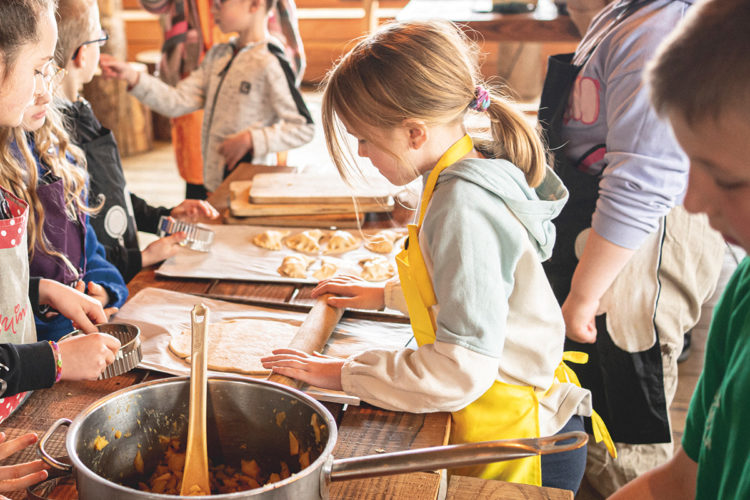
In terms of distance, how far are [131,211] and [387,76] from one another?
47.3 inches

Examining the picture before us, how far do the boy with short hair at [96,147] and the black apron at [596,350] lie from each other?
Result: 100 cm

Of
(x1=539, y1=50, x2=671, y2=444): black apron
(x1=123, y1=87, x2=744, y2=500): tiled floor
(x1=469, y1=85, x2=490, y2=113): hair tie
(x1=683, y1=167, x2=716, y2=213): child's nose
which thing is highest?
(x1=683, y1=167, x2=716, y2=213): child's nose

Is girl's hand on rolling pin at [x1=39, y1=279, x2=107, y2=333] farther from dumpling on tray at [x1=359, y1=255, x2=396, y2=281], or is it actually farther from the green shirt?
the green shirt

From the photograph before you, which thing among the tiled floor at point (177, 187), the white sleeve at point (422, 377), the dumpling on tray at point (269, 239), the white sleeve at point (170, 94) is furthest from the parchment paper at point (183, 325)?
the tiled floor at point (177, 187)

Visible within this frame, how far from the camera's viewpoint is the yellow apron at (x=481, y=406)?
1.20 meters

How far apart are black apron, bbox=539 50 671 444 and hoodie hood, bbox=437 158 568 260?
1.52ft

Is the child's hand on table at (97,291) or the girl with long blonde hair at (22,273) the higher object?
the girl with long blonde hair at (22,273)

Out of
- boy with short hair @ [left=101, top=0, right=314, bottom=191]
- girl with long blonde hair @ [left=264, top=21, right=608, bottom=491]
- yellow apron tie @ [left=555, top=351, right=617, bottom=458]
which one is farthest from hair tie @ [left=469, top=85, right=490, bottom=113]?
boy with short hair @ [left=101, top=0, right=314, bottom=191]

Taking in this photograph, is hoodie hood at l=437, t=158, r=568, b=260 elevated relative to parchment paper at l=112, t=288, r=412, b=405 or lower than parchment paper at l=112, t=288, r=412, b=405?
elevated

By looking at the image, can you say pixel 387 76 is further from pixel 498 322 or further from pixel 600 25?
pixel 600 25

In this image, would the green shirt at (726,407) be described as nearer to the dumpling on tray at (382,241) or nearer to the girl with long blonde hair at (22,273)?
the girl with long blonde hair at (22,273)

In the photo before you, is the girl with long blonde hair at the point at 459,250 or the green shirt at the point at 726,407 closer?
the green shirt at the point at 726,407

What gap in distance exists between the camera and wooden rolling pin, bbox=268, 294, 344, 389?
49.8 inches

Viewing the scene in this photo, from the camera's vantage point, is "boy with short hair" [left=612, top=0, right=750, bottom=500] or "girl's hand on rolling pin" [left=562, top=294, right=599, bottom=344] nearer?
"boy with short hair" [left=612, top=0, right=750, bottom=500]
